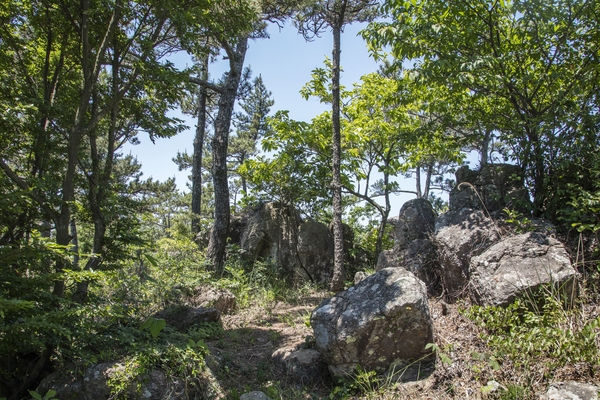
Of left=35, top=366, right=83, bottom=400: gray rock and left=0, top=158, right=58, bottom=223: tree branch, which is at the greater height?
left=0, top=158, right=58, bottom=223: tree branch

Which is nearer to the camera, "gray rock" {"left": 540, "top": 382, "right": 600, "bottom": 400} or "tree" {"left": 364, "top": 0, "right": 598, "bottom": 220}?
"gray rock" {"left": 540, "top": 382, "right": 600, "bottom": 400}

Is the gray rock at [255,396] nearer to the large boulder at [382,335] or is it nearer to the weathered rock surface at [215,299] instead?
the large boulder at [382,335]

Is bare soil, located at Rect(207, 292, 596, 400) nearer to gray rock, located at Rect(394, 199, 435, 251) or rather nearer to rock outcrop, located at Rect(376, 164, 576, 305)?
rock outcrop, located at Rect(376, 164, 576, 305)

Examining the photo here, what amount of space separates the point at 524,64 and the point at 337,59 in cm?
348

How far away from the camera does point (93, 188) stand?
4.79m

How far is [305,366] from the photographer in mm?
4500

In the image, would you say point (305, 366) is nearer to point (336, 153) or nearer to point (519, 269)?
point (519, 269)

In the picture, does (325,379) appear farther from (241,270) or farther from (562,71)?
(562,71)

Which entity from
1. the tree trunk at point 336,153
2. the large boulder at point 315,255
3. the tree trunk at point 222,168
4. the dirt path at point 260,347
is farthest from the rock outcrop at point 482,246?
the tree trunk at point 222,168

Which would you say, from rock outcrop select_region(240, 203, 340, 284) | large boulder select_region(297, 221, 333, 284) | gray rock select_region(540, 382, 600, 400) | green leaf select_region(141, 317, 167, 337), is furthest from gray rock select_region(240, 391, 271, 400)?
large boulder select_region(297, 221, 333, 284)

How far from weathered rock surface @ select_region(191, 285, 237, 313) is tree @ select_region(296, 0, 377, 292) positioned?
208 centimetres

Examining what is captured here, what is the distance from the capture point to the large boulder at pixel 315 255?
29.4ft

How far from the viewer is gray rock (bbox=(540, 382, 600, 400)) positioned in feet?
9.26

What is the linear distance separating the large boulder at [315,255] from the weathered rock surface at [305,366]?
4169mm
